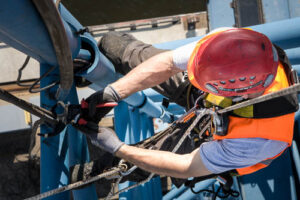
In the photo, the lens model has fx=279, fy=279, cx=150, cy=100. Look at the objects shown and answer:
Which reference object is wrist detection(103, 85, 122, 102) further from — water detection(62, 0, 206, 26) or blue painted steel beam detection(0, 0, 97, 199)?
water detection(62, 0, 206, 26)

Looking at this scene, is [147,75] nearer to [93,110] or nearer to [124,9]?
[93,110]

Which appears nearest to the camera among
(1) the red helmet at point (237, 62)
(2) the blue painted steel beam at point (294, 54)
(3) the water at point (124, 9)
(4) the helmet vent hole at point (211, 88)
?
(1) the red helmet at point (237, 62)

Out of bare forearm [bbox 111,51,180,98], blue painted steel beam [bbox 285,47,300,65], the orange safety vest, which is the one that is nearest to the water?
blue painted steel beam [bbox 285,47,300,65]

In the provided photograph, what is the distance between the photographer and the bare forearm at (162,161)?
1.60m

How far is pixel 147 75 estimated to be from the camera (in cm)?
176

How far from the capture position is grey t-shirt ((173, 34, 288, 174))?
148 cm

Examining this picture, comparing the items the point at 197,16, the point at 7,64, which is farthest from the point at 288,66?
the point at 7,64

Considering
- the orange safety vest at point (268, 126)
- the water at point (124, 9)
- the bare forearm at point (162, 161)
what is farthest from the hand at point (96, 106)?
the water at point (124, 9)

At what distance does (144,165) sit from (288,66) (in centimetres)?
99

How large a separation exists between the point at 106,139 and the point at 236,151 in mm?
718

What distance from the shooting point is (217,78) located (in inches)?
51.7

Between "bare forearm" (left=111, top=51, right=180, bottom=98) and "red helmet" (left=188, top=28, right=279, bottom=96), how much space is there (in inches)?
16.7

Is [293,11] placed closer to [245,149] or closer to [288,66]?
[288,66]

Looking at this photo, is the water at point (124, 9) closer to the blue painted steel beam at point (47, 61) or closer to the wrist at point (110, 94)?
the blue painted steel beam at point (47, 61)
